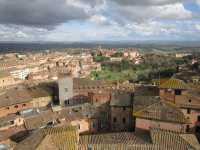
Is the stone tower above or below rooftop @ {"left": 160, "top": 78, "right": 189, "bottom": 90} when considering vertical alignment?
below

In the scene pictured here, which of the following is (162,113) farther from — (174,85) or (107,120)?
(107,120)

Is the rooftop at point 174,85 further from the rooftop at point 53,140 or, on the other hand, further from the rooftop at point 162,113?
the rooftop at point 53,140

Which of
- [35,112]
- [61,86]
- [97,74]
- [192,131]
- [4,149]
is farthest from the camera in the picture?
[97,74]

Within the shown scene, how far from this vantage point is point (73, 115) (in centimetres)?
4178

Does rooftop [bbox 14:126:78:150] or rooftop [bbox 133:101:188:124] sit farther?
rooftop [bbox 133:101:188:124]

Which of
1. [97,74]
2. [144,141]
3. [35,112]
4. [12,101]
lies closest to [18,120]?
[35,112]

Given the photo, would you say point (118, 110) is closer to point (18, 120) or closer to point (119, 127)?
point (119, 127)

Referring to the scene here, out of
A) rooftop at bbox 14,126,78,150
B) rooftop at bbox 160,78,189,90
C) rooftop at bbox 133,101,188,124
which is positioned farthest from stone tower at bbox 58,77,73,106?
rooftop at bbox 14,126,78,150

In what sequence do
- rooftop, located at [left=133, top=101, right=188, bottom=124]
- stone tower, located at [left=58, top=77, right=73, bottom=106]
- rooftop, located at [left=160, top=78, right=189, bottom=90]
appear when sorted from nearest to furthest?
rooftop, located at [left=133, top=101, right=188, bottom=124] → rooftop, located at [left=160, top=78, right=189, bottom=90] → stone tower, located at [left=58, top=77, right=73, bottom=106]

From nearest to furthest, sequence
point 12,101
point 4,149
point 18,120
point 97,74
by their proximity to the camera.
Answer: point 4,149 → point 18,120 → point 12,101 → point 97,74

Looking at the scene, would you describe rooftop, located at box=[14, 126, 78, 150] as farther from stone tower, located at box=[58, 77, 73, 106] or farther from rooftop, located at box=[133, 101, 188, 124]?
stone tower, located at box=[58, 77, 73, 106]

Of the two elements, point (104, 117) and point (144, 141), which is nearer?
point (144, 141)

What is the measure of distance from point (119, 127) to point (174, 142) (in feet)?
47.2

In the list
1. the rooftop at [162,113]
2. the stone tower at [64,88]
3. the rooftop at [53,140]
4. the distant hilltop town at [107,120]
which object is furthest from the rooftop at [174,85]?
the stone tower at [64,88]
